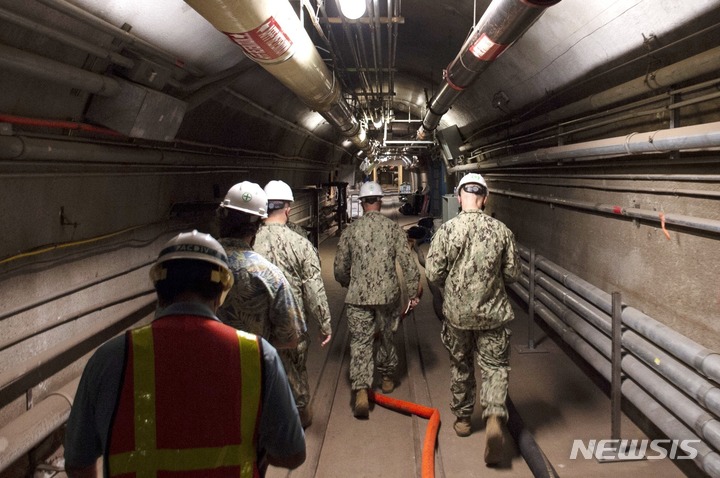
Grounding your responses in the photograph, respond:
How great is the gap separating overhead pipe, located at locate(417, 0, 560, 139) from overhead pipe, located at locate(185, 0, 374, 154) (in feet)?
4.41

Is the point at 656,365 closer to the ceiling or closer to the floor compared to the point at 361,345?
closer to the ceiling

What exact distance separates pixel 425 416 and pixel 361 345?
29.8 inches

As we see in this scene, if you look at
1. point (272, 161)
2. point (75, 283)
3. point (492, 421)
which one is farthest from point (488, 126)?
point (75, 283)

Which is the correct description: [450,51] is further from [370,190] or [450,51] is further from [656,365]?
[656,365]

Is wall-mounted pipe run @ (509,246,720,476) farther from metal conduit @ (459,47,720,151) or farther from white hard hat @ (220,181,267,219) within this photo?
Answer: white hard hat @ (220,181,267,219)

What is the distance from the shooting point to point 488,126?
8.02 m

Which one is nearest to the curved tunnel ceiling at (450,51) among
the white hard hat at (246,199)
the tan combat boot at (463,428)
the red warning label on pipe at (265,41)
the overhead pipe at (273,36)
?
the overhead pipe at (273,36)

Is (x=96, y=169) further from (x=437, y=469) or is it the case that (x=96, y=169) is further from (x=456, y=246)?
(x=437, y=469)

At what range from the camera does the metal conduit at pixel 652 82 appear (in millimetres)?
2619

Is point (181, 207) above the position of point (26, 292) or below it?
above

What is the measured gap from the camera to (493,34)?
3.28 metres

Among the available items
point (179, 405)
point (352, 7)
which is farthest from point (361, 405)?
point (352, 7)

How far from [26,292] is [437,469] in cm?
282

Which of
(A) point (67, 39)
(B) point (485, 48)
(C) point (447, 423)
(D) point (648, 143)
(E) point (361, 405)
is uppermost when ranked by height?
(B) point (485, 48)
